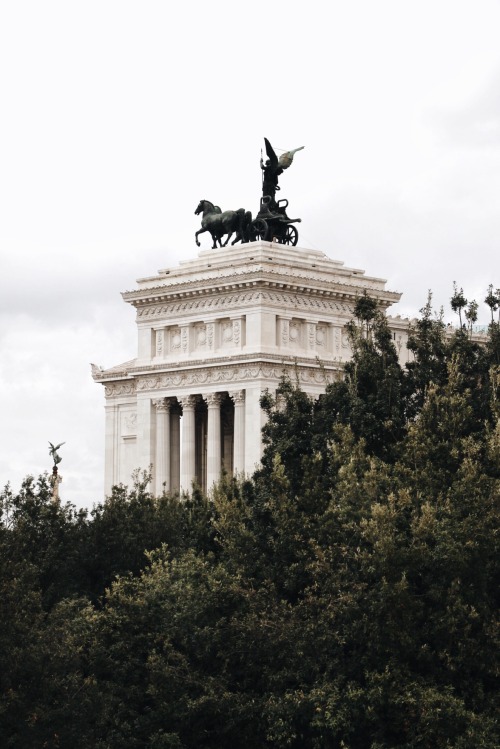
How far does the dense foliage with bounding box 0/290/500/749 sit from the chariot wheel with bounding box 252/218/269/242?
28565mm

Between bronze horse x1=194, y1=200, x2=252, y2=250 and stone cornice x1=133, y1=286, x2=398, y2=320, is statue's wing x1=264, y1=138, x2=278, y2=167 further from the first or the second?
stone cornice x1=133, y1=286, x2=398, y2=320

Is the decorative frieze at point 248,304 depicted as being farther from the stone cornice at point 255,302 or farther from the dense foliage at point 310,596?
the dense foliage at point 310,596

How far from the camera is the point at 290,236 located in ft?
332

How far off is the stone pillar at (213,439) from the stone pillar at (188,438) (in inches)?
65.1

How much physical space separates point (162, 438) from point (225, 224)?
11.1 m

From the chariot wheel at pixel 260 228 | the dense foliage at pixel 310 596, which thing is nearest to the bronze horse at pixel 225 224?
the chariot wheel at pixel 260 228

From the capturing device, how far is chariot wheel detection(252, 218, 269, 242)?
10044 cm

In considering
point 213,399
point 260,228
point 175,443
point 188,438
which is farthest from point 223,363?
point 260,228

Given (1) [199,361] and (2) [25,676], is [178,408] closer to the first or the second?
(1) [199,361]

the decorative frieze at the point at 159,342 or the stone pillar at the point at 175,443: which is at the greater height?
the decorative frieze at the point at 159,342

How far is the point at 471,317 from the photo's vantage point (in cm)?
7044

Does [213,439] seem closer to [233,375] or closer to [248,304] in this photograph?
[233,375]

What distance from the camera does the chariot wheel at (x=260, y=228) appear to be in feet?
330

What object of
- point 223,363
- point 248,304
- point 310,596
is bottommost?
point 310,596
